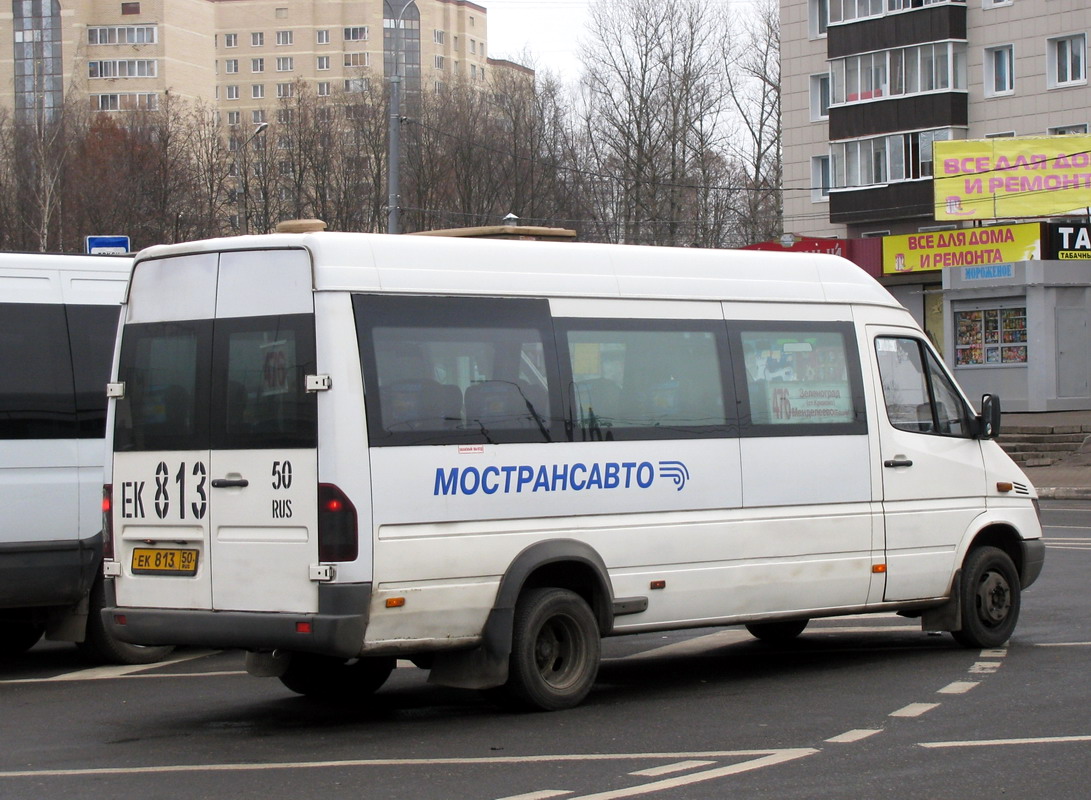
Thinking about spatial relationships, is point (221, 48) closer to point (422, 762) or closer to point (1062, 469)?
point (1062, 469)

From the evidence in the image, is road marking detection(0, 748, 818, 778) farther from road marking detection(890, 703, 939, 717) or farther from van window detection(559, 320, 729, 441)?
van window detection(559, 320, 729, 441)

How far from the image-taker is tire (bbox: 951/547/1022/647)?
1059 cm

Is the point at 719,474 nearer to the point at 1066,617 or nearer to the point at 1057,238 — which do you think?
the point at 1066,617

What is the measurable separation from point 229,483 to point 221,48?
13331 cm

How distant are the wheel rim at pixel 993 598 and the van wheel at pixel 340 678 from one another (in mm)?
3926

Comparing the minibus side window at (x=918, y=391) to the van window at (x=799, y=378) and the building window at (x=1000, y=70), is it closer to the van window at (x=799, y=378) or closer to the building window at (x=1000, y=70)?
the van window at (x=799, y=378)

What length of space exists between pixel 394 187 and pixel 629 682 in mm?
21597

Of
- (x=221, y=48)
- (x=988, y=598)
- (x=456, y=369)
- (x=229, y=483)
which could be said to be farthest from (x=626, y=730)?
(x=221, y=48)

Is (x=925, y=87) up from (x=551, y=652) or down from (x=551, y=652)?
up

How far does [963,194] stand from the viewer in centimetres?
4328

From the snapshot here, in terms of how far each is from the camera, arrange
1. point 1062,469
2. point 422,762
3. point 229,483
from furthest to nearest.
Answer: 1. point 1062,469
2. point 229,483
3. point 422,762

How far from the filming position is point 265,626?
7980 millimetres

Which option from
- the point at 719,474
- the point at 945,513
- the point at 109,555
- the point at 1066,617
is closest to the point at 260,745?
the point at 109,555

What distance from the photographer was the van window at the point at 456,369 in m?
8.12
